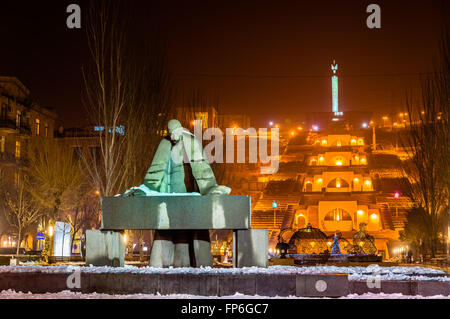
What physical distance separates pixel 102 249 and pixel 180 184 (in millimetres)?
1954

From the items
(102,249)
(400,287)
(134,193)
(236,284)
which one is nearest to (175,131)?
(134,193)

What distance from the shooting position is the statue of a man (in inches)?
456

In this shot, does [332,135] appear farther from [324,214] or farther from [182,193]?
[182,193]

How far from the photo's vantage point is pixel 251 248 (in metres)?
11.0

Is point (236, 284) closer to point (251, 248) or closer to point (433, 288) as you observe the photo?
point (251, 248)

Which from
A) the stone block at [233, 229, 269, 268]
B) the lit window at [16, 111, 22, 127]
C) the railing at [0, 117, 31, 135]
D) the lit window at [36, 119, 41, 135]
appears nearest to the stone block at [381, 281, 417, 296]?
the stone block at [233, 229, 269, 268]

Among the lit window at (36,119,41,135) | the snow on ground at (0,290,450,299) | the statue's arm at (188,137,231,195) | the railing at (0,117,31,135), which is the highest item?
the lit window at (36,119,41,135)

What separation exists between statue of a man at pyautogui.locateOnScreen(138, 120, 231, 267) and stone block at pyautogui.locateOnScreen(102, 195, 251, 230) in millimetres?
443

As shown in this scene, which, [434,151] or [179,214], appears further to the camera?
[434,151]

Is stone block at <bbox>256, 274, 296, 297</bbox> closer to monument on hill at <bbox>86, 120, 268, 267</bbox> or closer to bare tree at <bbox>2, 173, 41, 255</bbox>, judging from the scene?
monument on hill at <bbox>86, 120, 268, 267</bbox>

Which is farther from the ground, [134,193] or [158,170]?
[158,170]

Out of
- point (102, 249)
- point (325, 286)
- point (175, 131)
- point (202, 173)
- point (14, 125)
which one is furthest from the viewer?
point (14, 125)

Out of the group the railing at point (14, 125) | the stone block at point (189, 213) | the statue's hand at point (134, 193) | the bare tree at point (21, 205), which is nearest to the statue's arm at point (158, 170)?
the statue's hand at point (134, 193)

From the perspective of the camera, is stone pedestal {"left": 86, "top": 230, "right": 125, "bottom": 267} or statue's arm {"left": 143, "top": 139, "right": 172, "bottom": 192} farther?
statue's arm {"left": 143, "top": 139, "right": 172, "bottom": 192}
